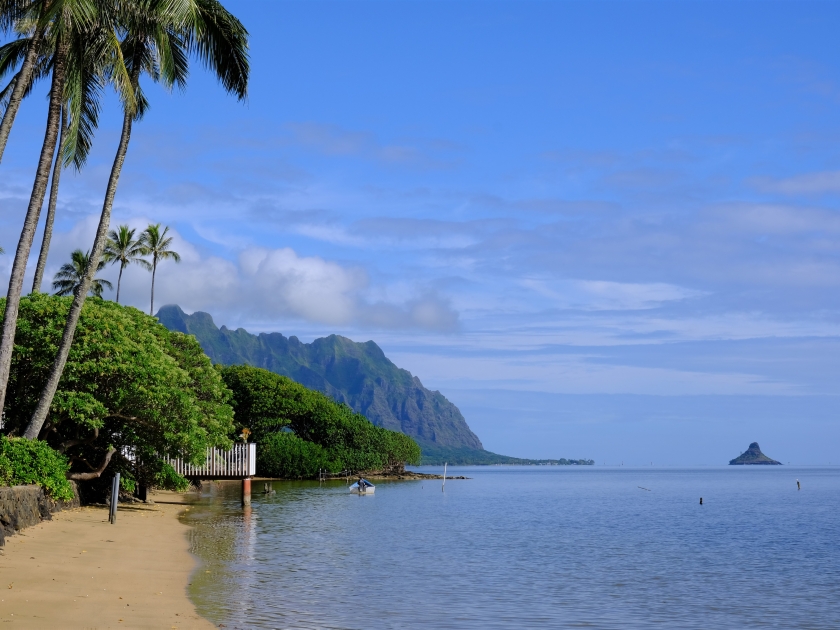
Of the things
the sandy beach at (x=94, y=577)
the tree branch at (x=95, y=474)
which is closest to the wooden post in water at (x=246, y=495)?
the tree branch at (x=95, y=474)

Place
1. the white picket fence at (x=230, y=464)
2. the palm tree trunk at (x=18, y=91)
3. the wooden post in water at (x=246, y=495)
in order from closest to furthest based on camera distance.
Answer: the palm tree trunk at (x=18, y=91), the wooden post in water at (x=246, y=495), the white picket fence at (x=230, y=464)

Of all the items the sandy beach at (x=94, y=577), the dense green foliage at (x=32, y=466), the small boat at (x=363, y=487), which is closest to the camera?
the sandy beach at (x=94, y=577)

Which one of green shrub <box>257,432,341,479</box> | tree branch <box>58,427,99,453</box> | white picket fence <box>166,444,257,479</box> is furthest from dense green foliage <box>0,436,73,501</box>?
green shrub <box>257,432,341,479</box>

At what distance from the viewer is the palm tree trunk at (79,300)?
953 inches

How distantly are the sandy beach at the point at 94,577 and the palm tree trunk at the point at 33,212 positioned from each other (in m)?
4.77

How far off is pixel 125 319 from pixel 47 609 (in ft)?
59.2

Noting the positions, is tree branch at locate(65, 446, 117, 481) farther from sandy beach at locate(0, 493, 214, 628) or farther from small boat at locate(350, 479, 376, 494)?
small boat at locate(350, 479, 376, 494)

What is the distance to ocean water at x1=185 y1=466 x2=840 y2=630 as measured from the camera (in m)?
16.2

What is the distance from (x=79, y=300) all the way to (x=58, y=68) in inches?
262

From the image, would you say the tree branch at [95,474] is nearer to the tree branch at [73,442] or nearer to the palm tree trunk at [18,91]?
the tree branch at [73,442]

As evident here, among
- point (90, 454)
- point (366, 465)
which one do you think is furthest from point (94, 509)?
point (366, 465)

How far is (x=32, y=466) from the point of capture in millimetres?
22734

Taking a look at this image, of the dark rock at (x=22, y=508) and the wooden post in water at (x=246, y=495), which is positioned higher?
the dark rock at (x=22, y=508)

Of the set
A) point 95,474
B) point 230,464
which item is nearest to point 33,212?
point 95,474
